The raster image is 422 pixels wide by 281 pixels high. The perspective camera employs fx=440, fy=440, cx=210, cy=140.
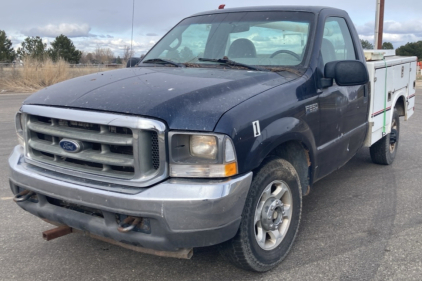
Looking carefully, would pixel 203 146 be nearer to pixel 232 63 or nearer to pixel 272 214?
pixel 272 214

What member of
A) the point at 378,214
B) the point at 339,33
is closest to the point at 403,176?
the point at 378,214

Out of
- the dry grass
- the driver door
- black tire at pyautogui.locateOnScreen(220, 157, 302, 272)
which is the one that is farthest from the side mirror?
the dry grass

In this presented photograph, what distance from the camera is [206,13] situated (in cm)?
484

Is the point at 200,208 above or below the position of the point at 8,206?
above

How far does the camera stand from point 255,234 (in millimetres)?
3006

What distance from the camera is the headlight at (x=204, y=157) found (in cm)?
259

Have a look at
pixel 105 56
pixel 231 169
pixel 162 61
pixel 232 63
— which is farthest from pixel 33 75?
pixel 231 169

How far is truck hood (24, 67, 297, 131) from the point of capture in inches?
104

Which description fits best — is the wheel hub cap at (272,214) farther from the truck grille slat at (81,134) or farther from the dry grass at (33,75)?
the dry grass at (33,75)

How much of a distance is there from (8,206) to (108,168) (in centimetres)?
228

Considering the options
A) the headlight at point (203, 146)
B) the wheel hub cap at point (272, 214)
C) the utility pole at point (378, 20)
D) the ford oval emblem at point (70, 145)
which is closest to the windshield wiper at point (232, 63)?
the wheel hub cap at point (272, 214)

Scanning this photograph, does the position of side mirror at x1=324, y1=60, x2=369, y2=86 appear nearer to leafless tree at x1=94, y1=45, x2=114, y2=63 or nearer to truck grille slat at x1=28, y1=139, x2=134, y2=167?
truck grille slat at x1=28, y1=139, x2=134, y2=167

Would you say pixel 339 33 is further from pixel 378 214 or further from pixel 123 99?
pixel 123 99

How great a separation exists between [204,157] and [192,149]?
91mm
